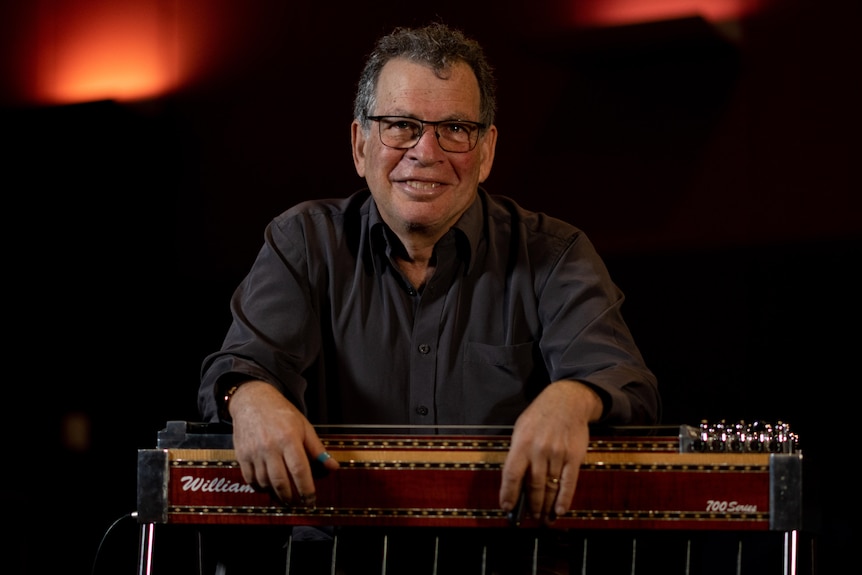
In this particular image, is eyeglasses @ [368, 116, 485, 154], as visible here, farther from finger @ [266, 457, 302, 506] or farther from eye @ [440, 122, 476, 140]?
finger @ [266, 457, 302, 506]

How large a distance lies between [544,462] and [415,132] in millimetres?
721

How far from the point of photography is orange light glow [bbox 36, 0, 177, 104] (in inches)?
118

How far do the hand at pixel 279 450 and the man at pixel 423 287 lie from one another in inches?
10.3

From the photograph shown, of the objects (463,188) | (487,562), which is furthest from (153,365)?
(487,562)

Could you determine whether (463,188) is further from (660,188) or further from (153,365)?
(153,365)

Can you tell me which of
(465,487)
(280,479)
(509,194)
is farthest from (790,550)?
(509,194)

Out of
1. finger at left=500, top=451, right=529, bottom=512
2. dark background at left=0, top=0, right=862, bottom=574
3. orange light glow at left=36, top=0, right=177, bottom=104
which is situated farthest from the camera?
orange light glow at left=36, top=0, right=177, bottom=104

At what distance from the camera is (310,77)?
9.53 feet

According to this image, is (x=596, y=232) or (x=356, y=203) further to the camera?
(x=596, y=232)

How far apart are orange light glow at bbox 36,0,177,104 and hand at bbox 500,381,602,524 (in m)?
1.94

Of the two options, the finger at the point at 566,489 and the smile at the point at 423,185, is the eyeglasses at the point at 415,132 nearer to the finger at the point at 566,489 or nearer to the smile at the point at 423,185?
the smile at the point at 423,185

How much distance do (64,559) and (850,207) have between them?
83.7 inches

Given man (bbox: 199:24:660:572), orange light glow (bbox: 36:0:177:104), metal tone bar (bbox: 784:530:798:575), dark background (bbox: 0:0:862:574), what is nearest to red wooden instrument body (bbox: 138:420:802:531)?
metal tone bar (bbox: 784:530:798:575)

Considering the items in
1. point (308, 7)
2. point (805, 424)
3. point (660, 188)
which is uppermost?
point (308, 7)
